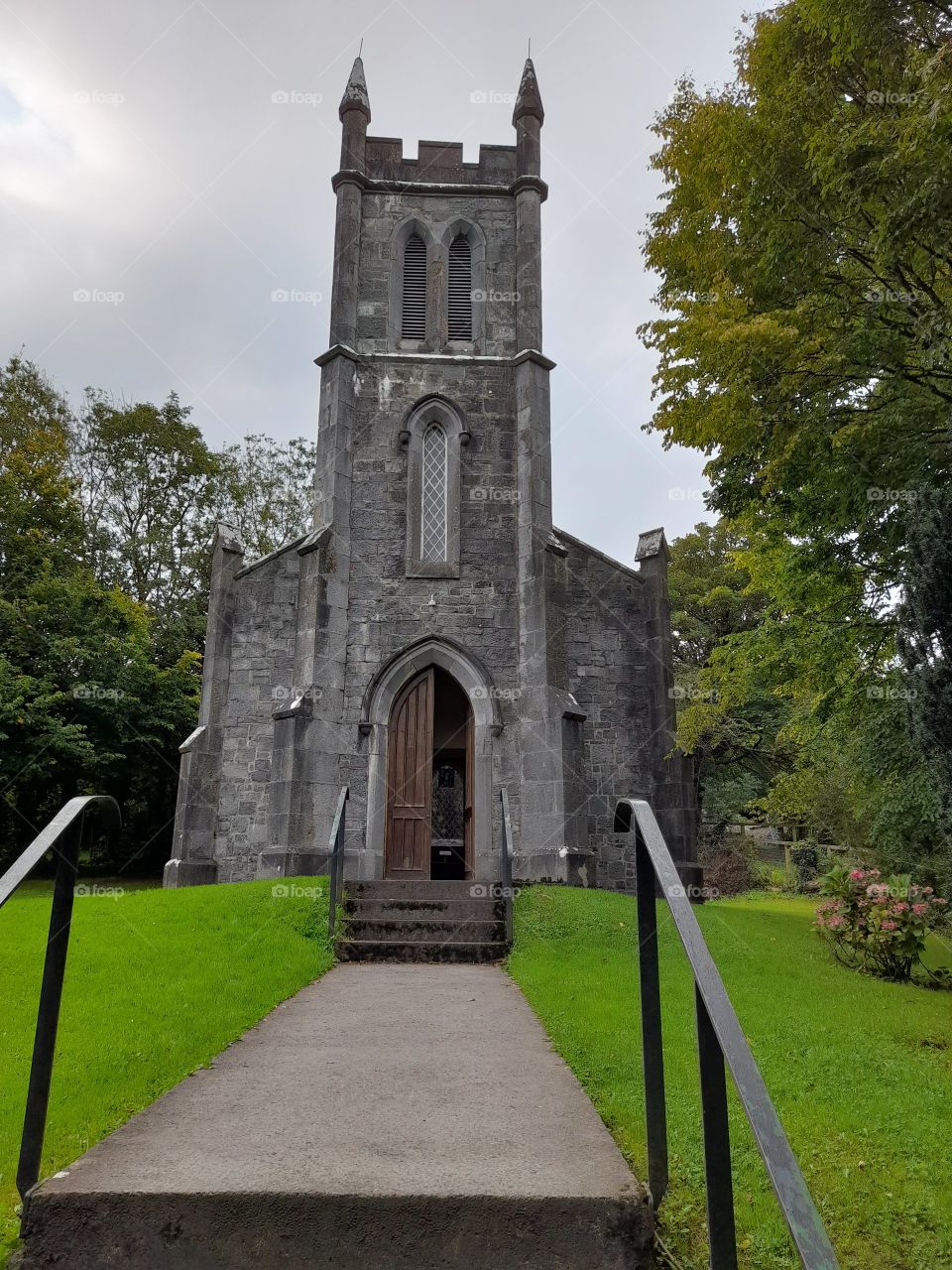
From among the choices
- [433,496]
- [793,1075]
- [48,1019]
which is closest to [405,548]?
[433,496]

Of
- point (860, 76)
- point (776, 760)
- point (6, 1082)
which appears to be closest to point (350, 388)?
point (860, 76)

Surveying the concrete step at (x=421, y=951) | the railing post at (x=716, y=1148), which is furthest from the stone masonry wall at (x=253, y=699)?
the railing post at (x=716, y=1148)

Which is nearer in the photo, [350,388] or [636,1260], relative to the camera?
[636,1260]

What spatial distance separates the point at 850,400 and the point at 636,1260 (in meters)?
6.64

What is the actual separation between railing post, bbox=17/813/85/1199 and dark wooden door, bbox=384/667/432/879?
8748mm

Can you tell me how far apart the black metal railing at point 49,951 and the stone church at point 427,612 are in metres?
8.00

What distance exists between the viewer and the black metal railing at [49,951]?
270cm

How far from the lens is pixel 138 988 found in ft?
18.7

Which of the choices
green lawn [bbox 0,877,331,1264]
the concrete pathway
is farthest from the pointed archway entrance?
A: the concrete pathway

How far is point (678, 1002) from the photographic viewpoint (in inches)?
232

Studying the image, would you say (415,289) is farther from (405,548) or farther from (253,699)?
(253,699)

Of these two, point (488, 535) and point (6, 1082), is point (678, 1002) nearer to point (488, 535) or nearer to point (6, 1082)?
point (6, 1082)

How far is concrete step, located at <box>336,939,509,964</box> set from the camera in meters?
8.07

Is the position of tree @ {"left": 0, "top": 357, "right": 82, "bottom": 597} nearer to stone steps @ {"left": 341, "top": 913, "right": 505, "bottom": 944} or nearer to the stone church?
the stone church
